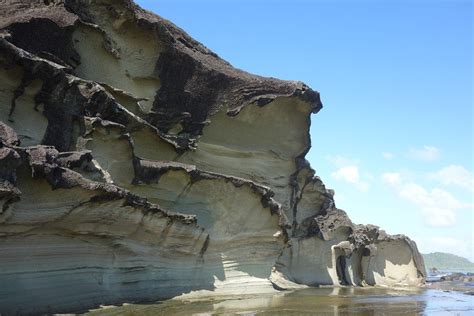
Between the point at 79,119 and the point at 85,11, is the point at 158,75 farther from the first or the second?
the point at 79,119

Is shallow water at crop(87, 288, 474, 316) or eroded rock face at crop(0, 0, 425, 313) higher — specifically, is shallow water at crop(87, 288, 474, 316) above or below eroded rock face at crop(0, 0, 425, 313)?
below

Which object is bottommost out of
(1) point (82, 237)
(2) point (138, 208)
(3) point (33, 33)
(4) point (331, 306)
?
(4) point (331, 306)

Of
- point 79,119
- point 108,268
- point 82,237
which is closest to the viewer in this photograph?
point 82,237

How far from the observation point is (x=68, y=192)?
360 inches

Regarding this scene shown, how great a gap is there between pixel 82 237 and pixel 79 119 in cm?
310

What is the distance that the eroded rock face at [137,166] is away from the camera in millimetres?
9023

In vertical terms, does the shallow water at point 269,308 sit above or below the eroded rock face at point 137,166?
below

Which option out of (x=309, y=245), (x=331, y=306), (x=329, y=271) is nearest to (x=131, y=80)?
(x=331, y=306)

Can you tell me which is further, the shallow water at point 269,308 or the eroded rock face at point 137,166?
the shallow water at point 269,308

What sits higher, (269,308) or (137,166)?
(137,166)

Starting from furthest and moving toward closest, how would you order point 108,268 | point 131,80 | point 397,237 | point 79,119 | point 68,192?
point 397,237
point 131,80
point 79,119
point 108,268
point 68,192

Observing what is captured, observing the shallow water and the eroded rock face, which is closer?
the eroded rock face

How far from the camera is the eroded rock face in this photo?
902 cm

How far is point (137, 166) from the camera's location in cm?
1279
